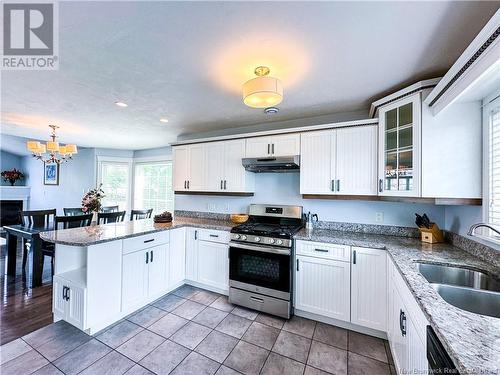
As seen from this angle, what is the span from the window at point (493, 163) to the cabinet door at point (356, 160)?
33.3 inches

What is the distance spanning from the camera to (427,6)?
115 centimetres

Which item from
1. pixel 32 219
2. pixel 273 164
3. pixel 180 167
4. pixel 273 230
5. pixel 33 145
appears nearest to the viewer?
pixel 273 230

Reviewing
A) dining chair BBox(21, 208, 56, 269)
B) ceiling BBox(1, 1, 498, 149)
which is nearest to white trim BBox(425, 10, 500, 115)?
ceiling BBox(1, 1, 498, 149)

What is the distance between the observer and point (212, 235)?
291 centimetres

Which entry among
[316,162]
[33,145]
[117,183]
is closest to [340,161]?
[316,162]

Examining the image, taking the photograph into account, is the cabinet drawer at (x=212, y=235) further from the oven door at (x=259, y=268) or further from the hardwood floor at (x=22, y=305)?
the hardwood floor at (x=22, y=305)

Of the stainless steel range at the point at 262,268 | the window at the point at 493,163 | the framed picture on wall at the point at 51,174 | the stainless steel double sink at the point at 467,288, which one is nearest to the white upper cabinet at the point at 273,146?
the stainless steel range at the point at 262,268

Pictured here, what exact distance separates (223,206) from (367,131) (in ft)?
7.71

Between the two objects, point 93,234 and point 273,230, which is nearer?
point 93,234

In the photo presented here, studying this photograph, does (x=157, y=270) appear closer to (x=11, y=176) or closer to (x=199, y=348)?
(x=199, y=348)

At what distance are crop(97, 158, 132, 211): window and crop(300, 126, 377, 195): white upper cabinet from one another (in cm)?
486

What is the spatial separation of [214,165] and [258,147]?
2.63 feet

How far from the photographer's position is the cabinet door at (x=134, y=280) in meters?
2.30

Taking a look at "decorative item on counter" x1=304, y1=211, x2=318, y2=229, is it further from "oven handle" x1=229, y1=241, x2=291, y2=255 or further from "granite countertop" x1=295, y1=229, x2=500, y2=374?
"granite countertop" x1=295, y1=229, x2=500, y2=374
